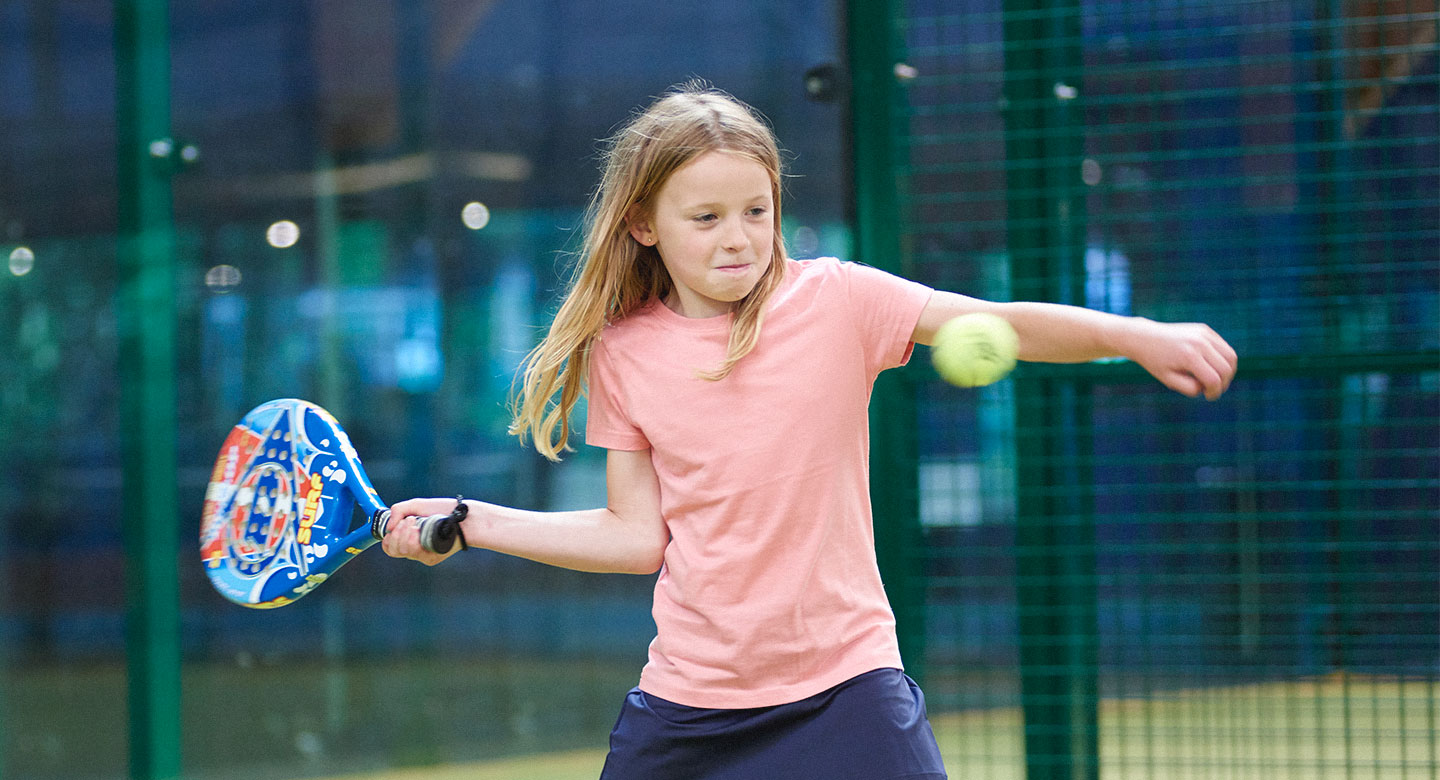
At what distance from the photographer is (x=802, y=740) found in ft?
5.76

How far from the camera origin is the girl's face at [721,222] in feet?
6.07

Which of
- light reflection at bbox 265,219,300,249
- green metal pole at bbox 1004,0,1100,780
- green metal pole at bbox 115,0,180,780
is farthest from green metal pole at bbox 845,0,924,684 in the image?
green metal pole at bbox 115,0,180,780

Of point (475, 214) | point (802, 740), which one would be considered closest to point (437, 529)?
point (802, 740)

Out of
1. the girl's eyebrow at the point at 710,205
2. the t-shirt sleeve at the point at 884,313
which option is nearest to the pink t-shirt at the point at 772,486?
the t-shirt sleeve at the point at 884,313

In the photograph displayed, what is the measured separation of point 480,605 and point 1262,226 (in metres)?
2.46

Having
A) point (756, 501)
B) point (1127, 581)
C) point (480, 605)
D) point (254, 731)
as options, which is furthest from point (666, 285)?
point (254, 731)

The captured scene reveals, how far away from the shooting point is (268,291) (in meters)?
4.02

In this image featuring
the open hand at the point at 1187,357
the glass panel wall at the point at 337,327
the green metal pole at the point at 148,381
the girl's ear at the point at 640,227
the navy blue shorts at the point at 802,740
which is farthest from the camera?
the glass panel wall at the point at 337,327

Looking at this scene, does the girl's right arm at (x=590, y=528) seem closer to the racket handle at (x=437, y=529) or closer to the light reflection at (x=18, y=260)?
the racket handle at (x=437, y=529)

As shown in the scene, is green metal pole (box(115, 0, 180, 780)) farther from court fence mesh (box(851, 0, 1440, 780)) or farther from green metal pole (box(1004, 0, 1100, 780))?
green metal pole (box(1004, 0, 1100, 780))

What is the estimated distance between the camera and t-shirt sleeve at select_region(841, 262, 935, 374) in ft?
6.17

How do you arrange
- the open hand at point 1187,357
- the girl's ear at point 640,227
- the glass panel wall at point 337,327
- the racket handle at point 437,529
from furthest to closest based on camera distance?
the glass panel wall at point 337,327, the girl's ear at point 640,227, the racket handle at point 437,529, the open hand at point 1187,357

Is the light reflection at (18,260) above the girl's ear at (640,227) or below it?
above

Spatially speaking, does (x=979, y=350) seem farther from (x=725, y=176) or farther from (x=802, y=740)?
(x=802, y=740)
